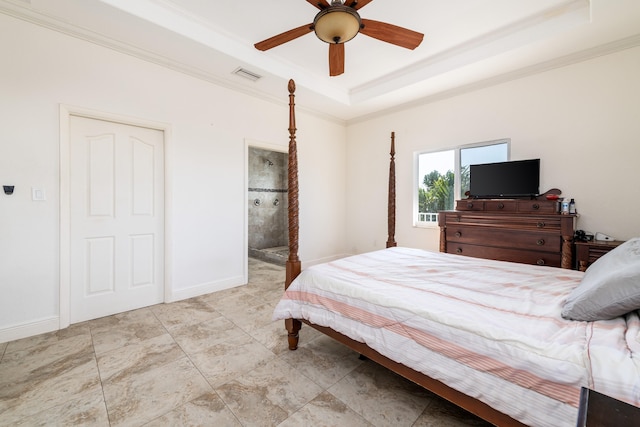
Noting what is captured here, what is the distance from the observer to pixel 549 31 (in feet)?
8.66

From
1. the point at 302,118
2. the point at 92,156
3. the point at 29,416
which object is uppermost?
the point at 302,118

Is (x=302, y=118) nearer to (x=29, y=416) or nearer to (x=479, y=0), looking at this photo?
(x=479, y=0)

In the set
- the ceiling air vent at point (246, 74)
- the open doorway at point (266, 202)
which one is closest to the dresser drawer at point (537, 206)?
the ceiling air vent at point (246, 74)

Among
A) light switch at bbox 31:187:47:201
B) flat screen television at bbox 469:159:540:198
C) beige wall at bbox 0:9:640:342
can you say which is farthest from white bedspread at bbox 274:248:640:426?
light switch at bbox 31:187:47:201

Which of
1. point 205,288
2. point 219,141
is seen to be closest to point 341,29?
point 219,141

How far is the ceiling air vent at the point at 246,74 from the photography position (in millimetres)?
3279

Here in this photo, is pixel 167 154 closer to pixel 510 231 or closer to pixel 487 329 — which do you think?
pixel 487 329

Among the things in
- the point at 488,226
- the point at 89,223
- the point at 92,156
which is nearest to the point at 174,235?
the point at 89,223

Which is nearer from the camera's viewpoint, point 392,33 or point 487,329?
point 487,329

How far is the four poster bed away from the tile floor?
0.98 feet

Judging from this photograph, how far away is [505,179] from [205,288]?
4015 millimetres

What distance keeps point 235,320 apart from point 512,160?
12.6 feet

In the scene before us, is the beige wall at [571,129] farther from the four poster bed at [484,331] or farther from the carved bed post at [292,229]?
the carved bed post at [292,229]

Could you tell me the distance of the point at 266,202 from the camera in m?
6.58
